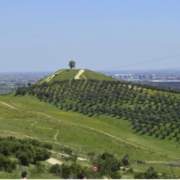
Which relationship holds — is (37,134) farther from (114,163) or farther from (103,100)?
(103,100)

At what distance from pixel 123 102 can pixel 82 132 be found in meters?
33.9

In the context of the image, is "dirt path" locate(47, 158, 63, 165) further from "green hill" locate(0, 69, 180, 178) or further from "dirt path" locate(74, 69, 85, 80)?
"dirt path" locate(74, 69, 85, 80)

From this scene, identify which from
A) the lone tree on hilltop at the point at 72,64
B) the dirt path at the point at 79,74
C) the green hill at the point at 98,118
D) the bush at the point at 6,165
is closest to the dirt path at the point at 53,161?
the green hill at the point at 98,118

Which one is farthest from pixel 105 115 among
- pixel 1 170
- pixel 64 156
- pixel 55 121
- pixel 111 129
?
pixel 1 170

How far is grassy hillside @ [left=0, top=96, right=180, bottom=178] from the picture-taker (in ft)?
209

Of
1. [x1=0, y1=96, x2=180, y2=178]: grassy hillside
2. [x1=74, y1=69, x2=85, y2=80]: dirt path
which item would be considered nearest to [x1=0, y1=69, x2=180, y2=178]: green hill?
[x1=0, y1=96, x2=180, y2=178]: grassy hillside

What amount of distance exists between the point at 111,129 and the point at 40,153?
49722 mm

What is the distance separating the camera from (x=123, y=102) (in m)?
108

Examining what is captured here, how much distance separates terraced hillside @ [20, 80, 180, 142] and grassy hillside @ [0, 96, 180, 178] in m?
2.68

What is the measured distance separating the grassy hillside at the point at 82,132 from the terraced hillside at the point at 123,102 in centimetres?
268

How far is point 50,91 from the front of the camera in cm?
11156

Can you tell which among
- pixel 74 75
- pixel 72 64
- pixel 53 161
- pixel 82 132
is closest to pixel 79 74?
pixel 74 75

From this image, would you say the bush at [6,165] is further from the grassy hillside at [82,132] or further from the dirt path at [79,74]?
the dirt path at [79,74]

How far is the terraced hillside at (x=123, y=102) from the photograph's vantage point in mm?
91812
